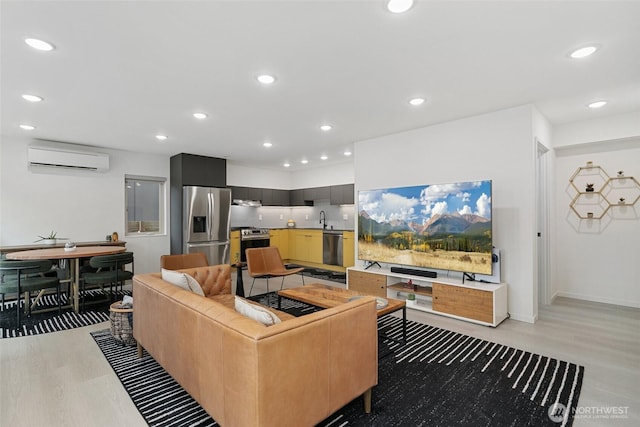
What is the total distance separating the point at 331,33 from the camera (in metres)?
2.11

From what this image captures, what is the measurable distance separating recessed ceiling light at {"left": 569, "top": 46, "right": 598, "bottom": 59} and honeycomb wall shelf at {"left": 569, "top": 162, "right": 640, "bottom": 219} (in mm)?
2684

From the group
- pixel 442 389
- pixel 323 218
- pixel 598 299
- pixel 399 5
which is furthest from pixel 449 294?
pixel 323 218

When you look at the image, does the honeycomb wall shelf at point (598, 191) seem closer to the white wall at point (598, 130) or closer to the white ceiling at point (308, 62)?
the white wall at point (598, 130)

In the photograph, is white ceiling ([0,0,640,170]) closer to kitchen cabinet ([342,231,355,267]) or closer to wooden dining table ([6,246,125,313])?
wooden dining table ([6,246,125,313])

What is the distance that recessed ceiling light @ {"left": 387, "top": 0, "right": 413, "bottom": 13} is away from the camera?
5.89 feet

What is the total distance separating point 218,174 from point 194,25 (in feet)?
15.3

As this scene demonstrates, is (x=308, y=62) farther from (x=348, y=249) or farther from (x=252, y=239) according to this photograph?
(x=252, y=239)

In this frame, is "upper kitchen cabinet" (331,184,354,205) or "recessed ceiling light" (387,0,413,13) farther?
"upper kitchen cabinet" (331,184,354,205)

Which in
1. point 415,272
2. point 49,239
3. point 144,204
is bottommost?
Result: point 415,272

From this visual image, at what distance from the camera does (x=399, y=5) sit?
1824 mm

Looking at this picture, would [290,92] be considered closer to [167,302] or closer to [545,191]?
[167,302]

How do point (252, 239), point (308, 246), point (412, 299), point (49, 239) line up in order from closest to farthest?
1. point (412, 299)
2. point (49, 239)
3. point (252, 239)
4. point (308, 246)

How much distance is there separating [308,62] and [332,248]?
5.04 metres

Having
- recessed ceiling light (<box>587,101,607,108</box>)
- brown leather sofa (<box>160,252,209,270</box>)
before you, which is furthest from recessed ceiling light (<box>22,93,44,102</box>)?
recessed ceiling light (<box>587,101,607,108</box>)
